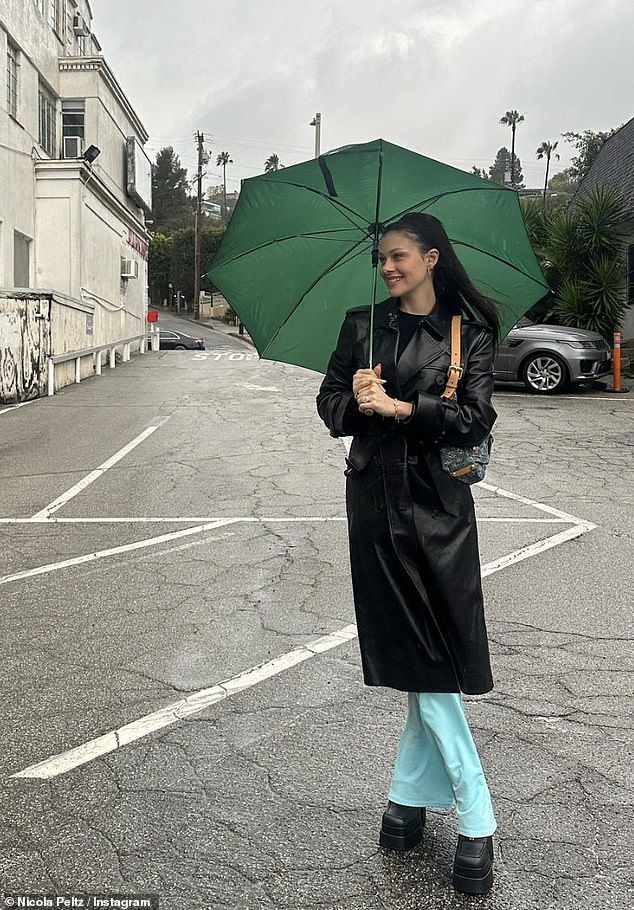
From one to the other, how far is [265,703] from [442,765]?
1476 millimetres

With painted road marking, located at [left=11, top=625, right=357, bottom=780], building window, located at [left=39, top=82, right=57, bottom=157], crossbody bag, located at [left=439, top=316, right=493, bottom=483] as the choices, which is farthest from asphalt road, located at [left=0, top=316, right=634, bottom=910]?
building window, located at [left=39, top=82, right=57, bottom=157]

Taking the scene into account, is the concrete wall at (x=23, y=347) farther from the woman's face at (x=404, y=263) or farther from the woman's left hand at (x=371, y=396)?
the woman's left hand at (x=371, y=396)

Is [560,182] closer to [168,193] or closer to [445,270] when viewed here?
[168,193]

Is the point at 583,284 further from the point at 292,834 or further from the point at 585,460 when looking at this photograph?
the point at 292,834

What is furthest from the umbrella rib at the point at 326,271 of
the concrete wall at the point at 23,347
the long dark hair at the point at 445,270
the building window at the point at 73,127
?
the building window at the point at 73,127

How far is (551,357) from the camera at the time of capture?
19109 mm

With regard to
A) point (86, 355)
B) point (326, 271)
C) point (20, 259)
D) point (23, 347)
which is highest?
point (20, 259)

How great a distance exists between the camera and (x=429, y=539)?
307cm

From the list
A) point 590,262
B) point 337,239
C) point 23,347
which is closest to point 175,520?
point 337,239

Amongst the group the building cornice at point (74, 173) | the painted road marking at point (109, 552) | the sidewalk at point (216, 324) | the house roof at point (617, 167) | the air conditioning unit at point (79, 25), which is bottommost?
the painted road marking at point (109, 552)

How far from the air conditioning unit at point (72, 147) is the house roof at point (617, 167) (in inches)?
617

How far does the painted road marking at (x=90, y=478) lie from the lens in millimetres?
9125

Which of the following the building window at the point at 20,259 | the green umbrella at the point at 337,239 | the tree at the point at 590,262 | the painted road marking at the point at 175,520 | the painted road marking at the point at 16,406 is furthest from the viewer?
the building window at the point at 20,259

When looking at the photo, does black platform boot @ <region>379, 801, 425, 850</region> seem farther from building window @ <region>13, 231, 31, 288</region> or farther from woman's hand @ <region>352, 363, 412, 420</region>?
building window @ <region>13, 231, 31, 288</region>
